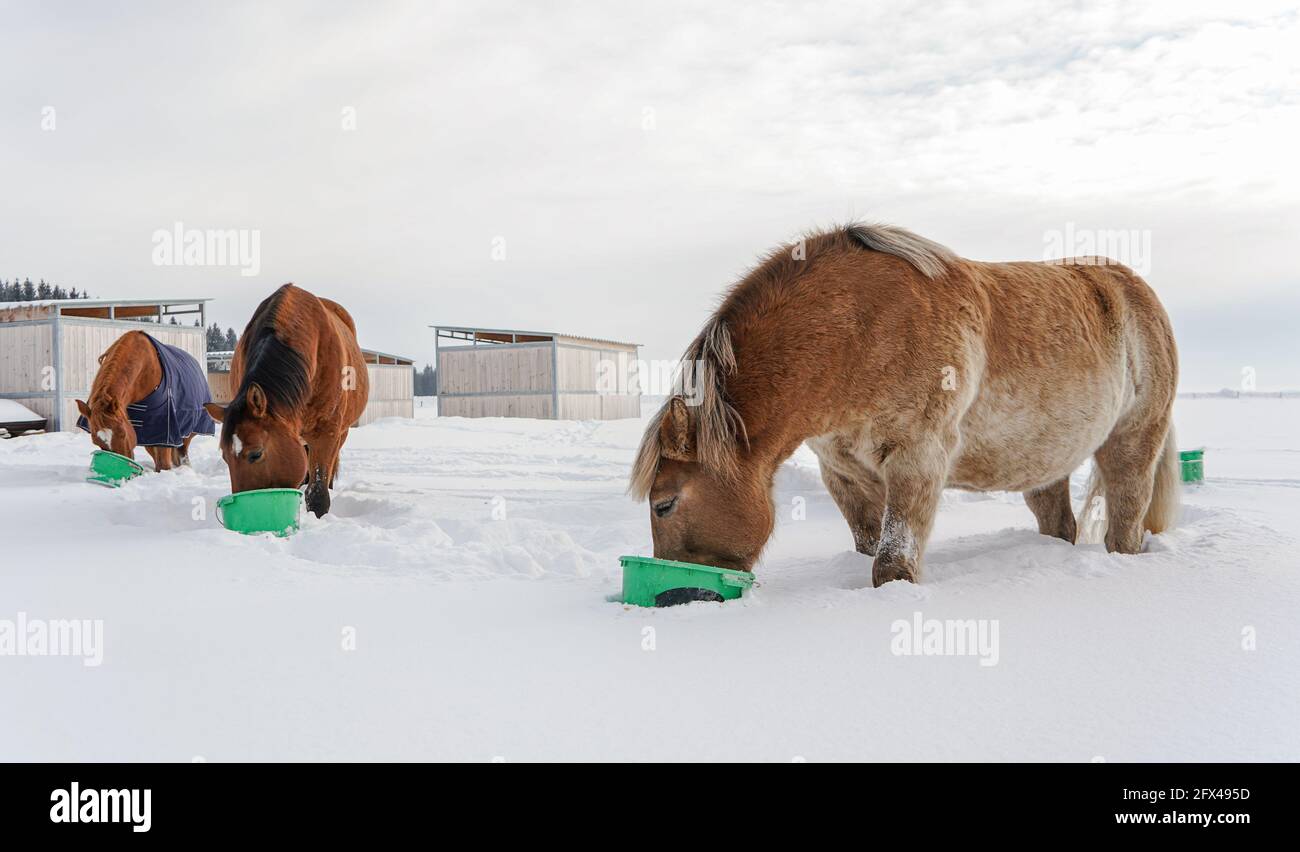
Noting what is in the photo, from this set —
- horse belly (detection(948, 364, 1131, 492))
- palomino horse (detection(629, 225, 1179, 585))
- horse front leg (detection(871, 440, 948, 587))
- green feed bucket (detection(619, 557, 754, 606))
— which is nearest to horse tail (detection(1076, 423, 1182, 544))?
horse belly (detection(948, 364, 1131, 492))

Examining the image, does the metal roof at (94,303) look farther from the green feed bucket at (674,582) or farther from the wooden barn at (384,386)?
the green feed bucket at (674,582)

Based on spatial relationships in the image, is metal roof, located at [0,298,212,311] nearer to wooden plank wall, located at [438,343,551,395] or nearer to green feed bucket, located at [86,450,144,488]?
wooden plank wall, located at [438,343,551,395]

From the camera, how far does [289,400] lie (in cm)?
571

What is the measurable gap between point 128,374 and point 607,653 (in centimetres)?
982

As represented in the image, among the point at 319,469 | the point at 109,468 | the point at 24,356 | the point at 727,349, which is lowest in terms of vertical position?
the point at 109,468

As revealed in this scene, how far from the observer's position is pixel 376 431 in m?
17.6

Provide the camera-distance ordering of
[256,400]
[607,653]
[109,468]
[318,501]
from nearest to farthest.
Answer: [607,653] → [256,400] → [318,501] → [109,468]

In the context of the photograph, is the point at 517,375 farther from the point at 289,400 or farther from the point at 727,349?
the point at 727,349

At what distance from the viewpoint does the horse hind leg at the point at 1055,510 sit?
15.9 feet

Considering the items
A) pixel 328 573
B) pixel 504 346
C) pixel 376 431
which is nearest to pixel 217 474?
pixel 328 573

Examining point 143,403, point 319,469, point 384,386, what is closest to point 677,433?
point 319,469

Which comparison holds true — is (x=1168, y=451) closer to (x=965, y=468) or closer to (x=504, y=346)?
(x=965, y=468)

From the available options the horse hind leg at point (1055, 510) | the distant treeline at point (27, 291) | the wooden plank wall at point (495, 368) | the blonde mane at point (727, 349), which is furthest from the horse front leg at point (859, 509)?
the distant treeline at point (27, 291)

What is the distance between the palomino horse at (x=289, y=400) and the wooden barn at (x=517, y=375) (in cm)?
1697
